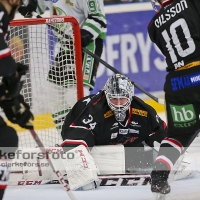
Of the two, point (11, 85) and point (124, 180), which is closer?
point (11, 85)

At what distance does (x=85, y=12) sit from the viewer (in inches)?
199

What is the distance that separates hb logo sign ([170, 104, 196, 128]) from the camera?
350 cm

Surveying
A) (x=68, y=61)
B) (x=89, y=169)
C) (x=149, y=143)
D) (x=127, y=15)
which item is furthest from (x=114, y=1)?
(x=89, y=169)

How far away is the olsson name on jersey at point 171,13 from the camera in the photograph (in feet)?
11.2

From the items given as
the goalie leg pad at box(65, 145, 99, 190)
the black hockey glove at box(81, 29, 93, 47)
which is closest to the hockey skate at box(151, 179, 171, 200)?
the goalie leg pad at box(65, 145, 99, 190)

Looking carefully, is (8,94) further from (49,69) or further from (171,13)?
(49,69)

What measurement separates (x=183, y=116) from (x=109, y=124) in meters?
0.91

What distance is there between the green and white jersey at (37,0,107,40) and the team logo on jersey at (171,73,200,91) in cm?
153

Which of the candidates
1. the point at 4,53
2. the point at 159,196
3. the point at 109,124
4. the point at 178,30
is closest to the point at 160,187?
the point at 159,196

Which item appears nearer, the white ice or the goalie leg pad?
the white ice

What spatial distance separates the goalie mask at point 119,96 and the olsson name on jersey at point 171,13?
873mm

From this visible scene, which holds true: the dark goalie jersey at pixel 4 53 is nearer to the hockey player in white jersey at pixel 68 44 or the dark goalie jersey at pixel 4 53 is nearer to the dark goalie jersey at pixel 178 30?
the dark goalie jersey at pixel 178 30

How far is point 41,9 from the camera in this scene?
527 cm

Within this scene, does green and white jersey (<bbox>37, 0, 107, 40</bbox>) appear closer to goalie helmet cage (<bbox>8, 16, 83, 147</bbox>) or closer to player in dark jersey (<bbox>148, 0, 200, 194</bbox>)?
goalie helmet cage (<bbox>8, 16, 83, 147</bbox>)
